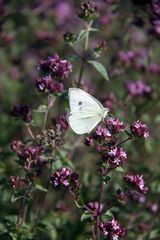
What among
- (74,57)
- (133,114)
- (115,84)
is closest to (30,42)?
(115,84)

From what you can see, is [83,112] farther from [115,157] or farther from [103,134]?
[115,157]

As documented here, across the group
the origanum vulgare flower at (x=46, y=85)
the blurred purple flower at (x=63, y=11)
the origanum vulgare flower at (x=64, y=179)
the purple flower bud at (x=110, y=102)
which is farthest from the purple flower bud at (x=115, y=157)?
the blurred purple flower at (x=63, y=11)

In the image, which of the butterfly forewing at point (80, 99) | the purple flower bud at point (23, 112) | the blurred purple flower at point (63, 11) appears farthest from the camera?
the blurred purple flower at point (63, 11)

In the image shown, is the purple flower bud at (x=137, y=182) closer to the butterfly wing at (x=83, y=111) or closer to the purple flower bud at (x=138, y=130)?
the purple flower bud at (x=138, y=130)

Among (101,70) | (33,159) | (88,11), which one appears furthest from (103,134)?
(88,11)

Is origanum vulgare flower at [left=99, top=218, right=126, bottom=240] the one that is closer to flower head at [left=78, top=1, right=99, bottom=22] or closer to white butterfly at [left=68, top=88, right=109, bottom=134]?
white butterfly at [left=68, top=88, right=109, bottom=134]

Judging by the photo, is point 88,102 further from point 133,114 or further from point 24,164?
point 133,114
